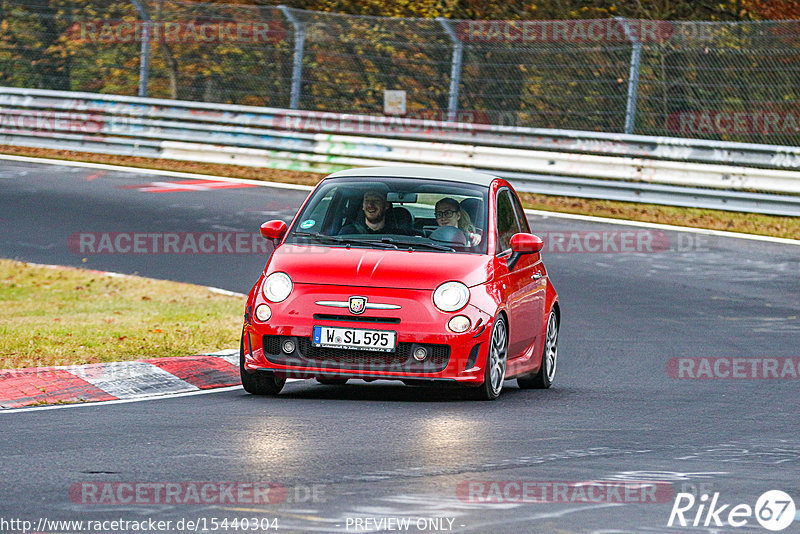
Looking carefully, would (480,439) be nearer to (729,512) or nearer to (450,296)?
(450,296)

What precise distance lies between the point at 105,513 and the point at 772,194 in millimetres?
15953

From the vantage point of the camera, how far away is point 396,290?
29.9ft

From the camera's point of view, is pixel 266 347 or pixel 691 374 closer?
pixel 266 347

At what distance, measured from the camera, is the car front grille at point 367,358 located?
906 centimetres

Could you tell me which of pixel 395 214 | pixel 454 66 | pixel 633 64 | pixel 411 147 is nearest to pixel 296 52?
pixel 411 147

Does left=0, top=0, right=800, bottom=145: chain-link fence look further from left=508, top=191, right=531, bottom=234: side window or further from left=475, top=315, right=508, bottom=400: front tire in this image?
left=475, top=315, right=508, bottom=400: front tire

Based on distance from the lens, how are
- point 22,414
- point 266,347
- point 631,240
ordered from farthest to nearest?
point 631,240
point 266,347
point 22,414

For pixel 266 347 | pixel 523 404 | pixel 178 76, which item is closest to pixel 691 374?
pixel 523 404

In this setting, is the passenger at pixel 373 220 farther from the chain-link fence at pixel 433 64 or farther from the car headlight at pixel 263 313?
the chain-link fence at pixel 433 64

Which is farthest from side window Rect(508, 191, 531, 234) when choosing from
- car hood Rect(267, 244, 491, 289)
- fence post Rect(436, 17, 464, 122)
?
fence post Rect(436, 17, 464, 122)

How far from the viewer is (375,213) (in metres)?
10.1

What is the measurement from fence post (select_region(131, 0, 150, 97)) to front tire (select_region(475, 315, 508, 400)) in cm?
1681

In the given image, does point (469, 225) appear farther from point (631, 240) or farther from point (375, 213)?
point (631, 240)

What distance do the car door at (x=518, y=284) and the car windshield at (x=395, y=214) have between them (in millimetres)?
228
